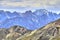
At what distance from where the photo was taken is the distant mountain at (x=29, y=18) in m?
3.77

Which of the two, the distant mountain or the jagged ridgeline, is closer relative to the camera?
the jagged ridgeline

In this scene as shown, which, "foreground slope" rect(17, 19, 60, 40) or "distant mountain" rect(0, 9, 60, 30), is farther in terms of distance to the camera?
"distant mountain" rect(0, 9, 60, 30)

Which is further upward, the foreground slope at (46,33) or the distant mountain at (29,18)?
the distant mountain at (29,18)

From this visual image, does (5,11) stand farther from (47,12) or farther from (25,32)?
(47,12)

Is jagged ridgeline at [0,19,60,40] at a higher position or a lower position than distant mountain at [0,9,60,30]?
lower

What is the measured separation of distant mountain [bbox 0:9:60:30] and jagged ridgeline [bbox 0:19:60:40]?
0.28ft

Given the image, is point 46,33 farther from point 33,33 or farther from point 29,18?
point 29,18

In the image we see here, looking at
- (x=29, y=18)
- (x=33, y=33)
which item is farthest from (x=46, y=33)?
(x=29, y=18)

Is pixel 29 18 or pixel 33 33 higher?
pixel 29 18

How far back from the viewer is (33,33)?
3.74 metres

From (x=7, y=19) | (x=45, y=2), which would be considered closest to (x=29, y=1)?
(x=45, y=2)

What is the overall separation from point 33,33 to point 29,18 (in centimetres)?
34

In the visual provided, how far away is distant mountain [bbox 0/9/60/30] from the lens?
3.77m

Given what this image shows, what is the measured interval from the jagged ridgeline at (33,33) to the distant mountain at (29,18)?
85 millimetres
